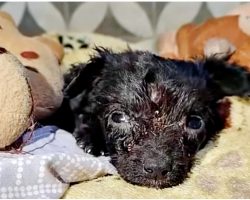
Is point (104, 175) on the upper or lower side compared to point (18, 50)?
lower

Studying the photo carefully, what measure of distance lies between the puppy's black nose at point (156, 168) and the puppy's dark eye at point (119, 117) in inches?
9.0

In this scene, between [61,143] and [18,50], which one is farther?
[18,50]

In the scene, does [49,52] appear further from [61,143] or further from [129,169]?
[129,169]

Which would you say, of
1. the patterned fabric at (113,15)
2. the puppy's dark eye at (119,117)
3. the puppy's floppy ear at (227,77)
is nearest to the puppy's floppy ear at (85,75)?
the puppy's dark eye at (119,117)

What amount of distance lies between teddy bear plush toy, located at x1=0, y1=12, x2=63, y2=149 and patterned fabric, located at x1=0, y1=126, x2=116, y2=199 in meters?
0.08

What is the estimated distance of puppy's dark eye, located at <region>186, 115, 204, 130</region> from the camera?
1.79 m

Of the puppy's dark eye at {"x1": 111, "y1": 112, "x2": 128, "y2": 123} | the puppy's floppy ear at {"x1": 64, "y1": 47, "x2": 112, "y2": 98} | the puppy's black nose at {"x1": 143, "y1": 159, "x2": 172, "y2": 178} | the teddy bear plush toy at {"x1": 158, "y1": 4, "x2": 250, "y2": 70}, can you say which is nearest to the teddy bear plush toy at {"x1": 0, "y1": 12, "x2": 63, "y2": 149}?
the puppy's floppy ear at {"x1": 64, "y1": 47, "x2": 112, "y2": 98}

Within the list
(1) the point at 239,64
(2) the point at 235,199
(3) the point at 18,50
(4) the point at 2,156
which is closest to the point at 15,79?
(4) the point at 2,156

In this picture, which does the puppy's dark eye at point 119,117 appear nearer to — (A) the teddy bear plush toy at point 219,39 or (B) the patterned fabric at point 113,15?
(A) the teddy bear plush toy at point 219,39

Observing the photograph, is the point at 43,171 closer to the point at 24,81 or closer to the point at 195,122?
the point at 24,81

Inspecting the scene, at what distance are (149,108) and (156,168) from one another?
0.23m

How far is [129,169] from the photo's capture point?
1.61 m

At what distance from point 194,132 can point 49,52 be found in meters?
0.64

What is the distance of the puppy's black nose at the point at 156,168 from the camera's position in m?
1.54
